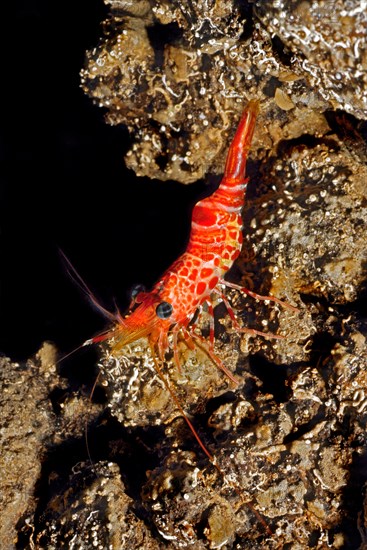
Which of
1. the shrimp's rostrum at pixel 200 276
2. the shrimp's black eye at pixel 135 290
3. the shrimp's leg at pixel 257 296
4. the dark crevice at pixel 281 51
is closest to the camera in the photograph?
the dark crevice at pixel 281 51

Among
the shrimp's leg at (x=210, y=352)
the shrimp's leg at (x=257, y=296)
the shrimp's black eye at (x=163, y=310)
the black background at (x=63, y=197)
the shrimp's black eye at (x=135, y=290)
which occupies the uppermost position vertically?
the black background at (x=63, y=197)

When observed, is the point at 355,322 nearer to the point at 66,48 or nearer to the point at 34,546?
the point at 34,546

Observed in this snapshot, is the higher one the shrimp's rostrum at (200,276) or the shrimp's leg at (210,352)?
the shrimp's rostrum at (200,276)

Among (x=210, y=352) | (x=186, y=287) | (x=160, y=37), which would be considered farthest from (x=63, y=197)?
(x=210, y=352)

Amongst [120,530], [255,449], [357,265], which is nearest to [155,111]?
[357,265]

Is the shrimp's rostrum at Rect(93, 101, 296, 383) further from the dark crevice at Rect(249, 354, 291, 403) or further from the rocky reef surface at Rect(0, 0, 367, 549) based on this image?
the dark crevice at Rect(249, 354, 291, 403)

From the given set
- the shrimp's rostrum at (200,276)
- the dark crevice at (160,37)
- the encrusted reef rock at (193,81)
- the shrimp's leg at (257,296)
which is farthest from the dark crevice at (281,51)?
the shrimp's leg at (257,296)

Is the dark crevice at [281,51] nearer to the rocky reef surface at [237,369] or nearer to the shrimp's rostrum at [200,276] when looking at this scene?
the rocky reef surface at [237,369]

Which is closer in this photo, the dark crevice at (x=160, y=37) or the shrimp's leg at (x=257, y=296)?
the shrimp's leg at (x=257, y=296)
